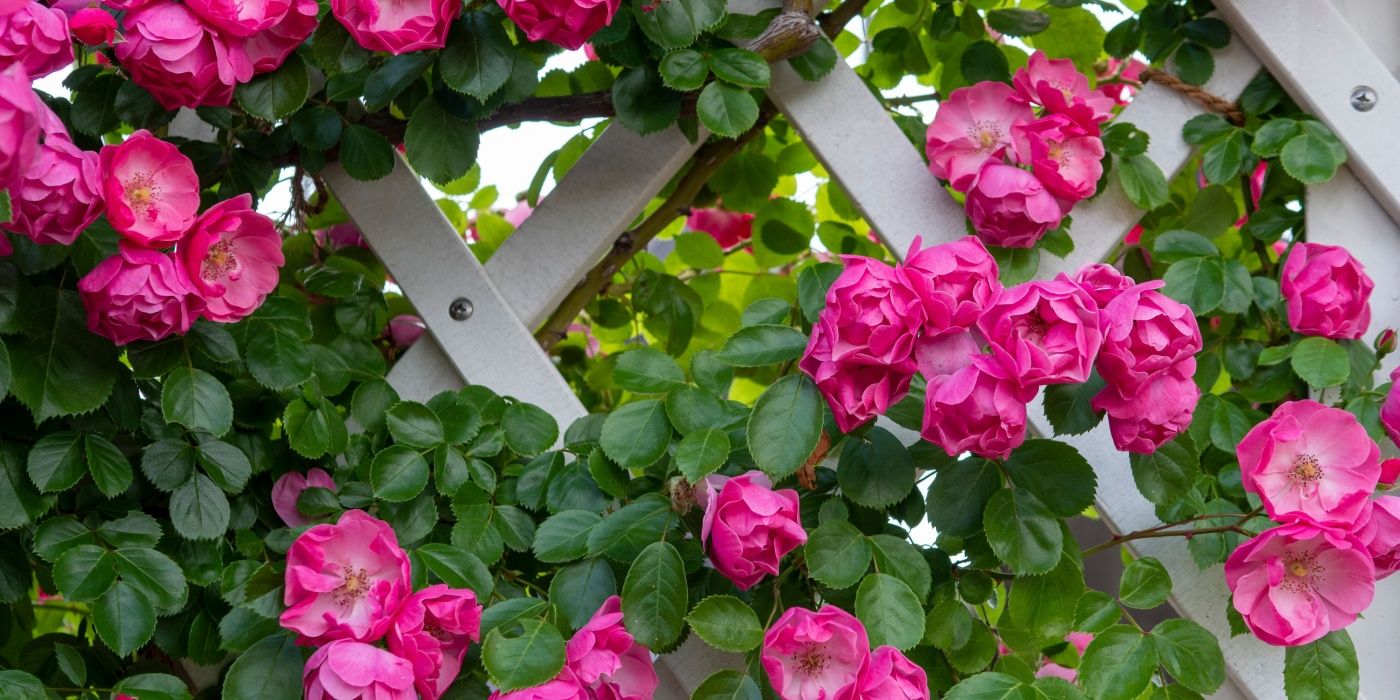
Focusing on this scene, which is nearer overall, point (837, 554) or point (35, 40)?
point (35, 40)

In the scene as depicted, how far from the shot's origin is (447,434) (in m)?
0.97

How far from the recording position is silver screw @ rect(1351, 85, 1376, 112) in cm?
111

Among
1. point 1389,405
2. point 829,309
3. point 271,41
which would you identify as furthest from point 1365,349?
point 271,41

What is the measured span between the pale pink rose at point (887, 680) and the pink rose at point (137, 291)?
1.55 ft

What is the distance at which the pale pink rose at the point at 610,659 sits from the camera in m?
0.83

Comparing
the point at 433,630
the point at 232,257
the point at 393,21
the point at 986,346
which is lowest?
the point at 433,630

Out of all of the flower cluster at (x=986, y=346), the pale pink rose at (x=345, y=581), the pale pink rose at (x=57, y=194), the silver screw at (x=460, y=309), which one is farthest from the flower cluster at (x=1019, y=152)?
the pale pink rose at (x=57, y=194)

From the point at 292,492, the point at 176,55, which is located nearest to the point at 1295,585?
the point at 292,492

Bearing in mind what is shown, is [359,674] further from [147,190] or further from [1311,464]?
[1311,464]

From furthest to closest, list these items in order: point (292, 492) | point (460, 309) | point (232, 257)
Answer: point (460, 309), point (292, 492), point (232, 257)

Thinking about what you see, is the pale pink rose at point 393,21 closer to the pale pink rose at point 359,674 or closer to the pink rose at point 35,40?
the pink rose at point 35,40

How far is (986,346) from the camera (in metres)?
0.81

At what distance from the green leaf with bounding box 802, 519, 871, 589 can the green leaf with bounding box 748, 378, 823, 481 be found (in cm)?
7

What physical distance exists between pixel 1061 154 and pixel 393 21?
0.51m
